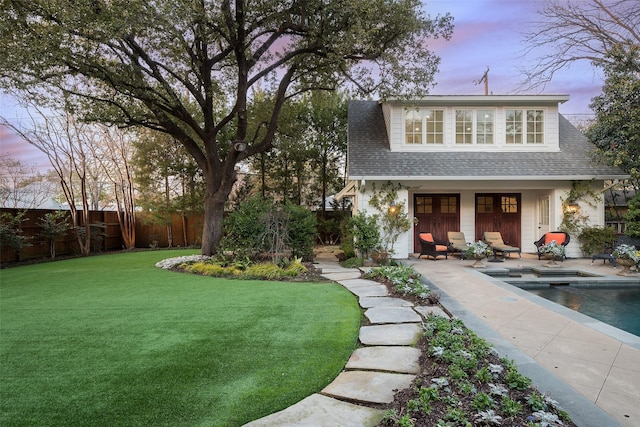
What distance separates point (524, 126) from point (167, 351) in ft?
39.8

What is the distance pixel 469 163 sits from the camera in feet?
35.2

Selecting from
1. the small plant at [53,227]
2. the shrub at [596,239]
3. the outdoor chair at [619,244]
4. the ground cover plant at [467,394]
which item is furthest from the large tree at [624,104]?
the small plant at [53,227]

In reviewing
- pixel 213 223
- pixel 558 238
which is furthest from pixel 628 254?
pixel 213 223

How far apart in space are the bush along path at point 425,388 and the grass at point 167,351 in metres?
0.22

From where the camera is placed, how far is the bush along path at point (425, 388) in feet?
7.13

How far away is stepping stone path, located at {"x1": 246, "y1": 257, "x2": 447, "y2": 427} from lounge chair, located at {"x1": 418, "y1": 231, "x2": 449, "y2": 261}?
5.74 m

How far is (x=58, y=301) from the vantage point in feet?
18.4

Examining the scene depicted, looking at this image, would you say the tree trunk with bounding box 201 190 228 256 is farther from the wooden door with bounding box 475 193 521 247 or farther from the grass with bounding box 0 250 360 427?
the wooden door with bounding box 475 193 521 247

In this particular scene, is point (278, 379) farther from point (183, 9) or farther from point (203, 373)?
point (183, 9)

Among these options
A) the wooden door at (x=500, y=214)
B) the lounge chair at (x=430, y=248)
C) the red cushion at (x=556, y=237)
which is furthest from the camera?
the wooden door at (x=500, y=214)

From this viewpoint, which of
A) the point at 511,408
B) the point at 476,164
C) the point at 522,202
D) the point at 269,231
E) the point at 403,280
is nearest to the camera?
the point at 511,408

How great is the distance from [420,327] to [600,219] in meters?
9.85

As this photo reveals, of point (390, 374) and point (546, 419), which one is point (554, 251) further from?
point (546, 419)

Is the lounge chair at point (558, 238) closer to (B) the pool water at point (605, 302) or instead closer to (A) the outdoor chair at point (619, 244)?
(A) the outdoor chair at point (619, 244)
